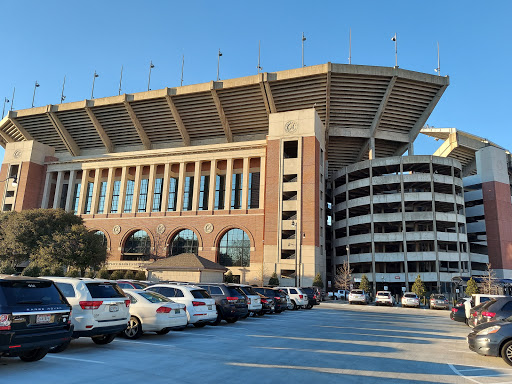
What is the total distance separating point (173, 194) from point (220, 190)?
7.84 metres

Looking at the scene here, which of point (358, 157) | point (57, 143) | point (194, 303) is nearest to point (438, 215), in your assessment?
point (358, 157)

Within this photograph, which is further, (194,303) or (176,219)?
(176,219)

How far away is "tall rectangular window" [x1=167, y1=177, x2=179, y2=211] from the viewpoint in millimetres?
64375

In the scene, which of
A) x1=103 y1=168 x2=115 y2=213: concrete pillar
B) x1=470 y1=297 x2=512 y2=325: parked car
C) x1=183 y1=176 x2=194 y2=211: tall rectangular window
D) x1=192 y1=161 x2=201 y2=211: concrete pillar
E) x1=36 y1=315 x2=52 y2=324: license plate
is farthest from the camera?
x1=103 y1=168 x2=115 y2=213: concrete pillar

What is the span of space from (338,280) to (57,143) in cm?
5522

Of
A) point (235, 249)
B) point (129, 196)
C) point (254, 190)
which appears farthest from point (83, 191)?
point (254, 190)

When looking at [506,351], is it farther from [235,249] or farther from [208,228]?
[208,228]

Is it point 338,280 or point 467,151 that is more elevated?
point 467,151

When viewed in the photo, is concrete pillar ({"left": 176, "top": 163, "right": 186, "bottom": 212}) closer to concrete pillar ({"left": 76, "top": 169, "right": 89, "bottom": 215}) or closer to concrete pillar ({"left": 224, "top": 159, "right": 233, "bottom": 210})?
concrete pillar ({"left": 224, "top": 159, "right": 233, "bottom": 210})

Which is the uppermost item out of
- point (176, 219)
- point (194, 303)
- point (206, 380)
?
point (176, 219)

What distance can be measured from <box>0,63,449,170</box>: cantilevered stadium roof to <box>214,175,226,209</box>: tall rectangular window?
6.43 m

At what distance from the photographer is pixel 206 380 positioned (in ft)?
23.9

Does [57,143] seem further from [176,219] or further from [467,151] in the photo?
[467,151]

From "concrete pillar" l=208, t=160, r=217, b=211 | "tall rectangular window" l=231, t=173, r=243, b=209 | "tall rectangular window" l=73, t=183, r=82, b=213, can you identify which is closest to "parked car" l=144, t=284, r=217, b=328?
"concrete pillar" l=208, t=160, r=217, b=211
